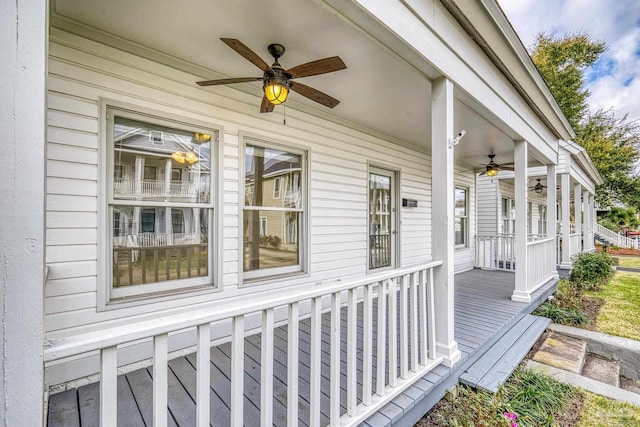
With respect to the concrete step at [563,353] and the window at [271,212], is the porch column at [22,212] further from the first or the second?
the concrete step at [563,353]

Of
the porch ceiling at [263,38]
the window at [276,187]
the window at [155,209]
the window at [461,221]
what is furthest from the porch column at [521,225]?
the window at [155,209]

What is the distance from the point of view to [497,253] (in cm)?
731

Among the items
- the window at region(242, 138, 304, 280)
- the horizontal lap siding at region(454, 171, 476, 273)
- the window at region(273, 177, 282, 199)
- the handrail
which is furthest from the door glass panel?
the handrail

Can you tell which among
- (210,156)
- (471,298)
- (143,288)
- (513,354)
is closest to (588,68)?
(471,298)

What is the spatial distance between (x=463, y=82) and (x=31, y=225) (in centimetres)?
300

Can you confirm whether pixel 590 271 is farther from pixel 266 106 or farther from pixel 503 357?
pixel 266 106

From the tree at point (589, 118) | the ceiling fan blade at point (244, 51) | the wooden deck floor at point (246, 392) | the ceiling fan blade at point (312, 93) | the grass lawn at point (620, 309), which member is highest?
the tree at point (589, 118)

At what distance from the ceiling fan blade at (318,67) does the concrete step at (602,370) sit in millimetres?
4033

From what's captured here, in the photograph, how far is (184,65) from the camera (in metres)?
2.68

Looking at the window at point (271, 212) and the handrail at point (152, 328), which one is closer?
the handrail at point (152, 328)

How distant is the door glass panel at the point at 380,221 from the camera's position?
4.84 meters

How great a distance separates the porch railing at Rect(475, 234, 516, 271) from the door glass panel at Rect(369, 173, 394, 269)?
3520mm

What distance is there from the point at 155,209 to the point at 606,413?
419cm

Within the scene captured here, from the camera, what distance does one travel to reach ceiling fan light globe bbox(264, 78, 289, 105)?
7.76 ft
